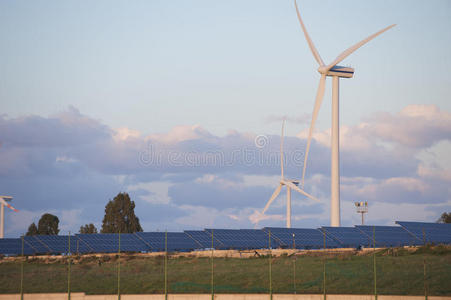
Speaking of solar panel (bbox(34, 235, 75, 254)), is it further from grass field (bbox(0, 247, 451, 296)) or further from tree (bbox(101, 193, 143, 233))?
tree (bbox(101, 193, 143, 233))

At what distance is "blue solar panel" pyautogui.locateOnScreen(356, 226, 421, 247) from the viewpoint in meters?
82.9

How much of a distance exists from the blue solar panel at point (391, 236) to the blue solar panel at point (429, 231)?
95 cm

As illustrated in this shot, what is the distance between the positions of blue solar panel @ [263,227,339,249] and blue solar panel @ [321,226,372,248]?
940mm

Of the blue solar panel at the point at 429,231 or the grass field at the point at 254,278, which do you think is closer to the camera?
the grass field at the point at 254,278

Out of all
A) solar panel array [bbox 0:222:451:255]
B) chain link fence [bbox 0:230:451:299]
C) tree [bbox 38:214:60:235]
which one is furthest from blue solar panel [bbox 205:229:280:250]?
tree [bbox 38:214:60:235]


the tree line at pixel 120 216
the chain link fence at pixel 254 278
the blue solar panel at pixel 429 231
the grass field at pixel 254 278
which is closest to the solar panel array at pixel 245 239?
the blue solar panel at pixel 429 231

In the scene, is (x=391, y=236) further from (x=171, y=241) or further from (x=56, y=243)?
(x=56, y=243)

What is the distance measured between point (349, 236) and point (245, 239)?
13.8 metres

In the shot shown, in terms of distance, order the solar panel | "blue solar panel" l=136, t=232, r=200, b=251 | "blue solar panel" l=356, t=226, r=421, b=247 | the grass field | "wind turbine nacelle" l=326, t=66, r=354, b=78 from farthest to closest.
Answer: "wind turbine nacelle" l=326, t=66, r=354, b=78 < the solar panel < "blue solar panel" l=136, t=232, r=200, b=251 < "blue solar panel" l=356, t=226, r=421, b=247 < the grass field

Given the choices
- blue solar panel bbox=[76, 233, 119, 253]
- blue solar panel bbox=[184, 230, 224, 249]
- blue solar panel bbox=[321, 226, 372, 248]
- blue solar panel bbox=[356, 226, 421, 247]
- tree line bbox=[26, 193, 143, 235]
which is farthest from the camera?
tree line bbox=[26, 193, 143, 235]

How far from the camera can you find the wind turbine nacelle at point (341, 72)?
301 feet

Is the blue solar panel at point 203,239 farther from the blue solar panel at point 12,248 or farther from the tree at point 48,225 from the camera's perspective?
the tree at point 48,225

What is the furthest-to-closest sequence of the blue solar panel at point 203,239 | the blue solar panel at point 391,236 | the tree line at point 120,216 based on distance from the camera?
the tree line at point 120,216, the blue solar panel at point 203,239, the blue solar panel at point 391,236

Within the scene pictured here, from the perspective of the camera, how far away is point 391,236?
282ft
